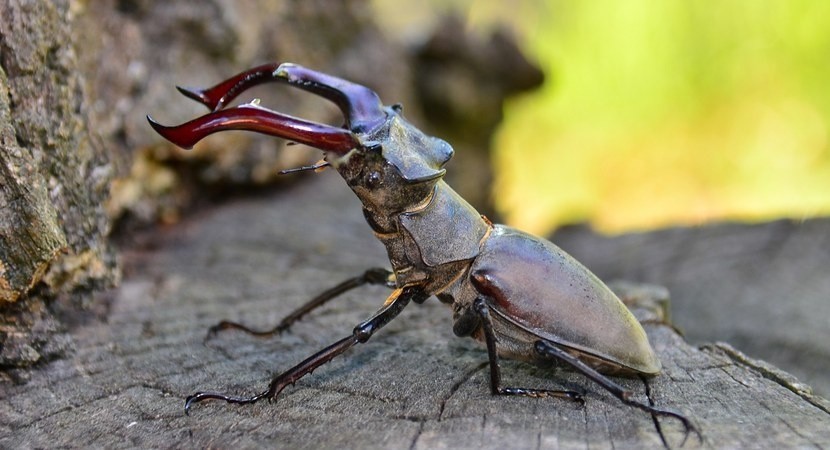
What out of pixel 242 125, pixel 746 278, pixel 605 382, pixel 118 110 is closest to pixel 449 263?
pixel 605 382

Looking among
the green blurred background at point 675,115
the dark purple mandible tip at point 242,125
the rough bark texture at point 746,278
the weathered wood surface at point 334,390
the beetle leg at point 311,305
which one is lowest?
the weathered wood surface at point 334,390

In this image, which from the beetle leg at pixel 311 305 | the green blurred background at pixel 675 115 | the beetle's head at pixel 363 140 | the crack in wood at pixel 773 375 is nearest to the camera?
the crack in wood at pixel 773 375

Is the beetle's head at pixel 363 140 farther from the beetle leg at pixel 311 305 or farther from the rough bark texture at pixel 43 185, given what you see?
the rough bark texture at pixel 43 185

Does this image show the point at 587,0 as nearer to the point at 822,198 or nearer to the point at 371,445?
the point at 822,198

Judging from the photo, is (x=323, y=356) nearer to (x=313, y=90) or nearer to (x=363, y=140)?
(x=363, y=140)

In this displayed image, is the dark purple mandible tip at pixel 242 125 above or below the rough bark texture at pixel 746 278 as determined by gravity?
below

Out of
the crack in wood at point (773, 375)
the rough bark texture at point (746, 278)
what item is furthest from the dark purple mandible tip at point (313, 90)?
the rough bark texture at point (746, 278)
